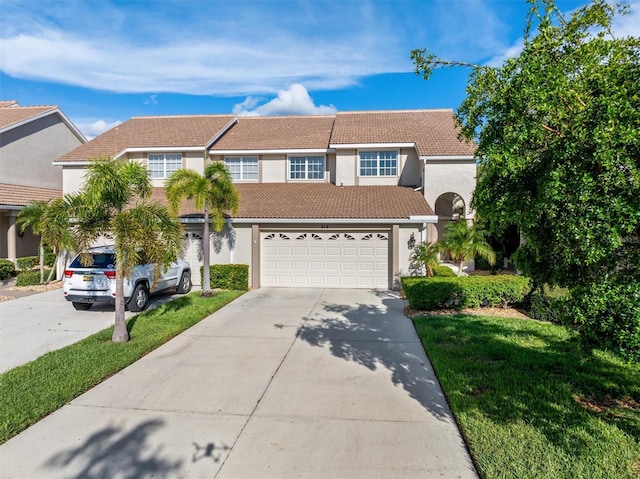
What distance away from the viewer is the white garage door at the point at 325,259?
14375mm

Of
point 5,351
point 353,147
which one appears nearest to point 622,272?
point 5,351

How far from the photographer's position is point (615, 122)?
9.53 ft

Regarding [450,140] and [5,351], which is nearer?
[5,351]

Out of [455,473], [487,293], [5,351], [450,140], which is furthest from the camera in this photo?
[450,140]

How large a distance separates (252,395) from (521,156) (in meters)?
4.57

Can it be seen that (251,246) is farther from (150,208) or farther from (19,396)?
(19,396)

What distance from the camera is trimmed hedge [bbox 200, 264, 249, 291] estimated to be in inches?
541

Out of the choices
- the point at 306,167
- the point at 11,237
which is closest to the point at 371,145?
the point at 306,167

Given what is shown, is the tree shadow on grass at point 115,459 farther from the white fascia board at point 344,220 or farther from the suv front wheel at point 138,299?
the white fascia board at point 344,220

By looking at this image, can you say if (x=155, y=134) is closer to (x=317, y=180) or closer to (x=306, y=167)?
(x=306, y=167)

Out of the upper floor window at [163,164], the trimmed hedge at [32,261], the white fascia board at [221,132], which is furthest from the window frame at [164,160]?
the trimmed hedge at [32,261]

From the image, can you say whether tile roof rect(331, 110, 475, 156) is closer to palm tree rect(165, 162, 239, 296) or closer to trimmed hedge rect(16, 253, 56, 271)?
palm tree rect(165, 162, 239, 296)

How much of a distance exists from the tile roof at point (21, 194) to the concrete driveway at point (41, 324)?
641cm

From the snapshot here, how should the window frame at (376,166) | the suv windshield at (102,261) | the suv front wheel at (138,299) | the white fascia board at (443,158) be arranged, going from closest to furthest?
1. the suv windshield at (102,261)
2. the suv front wheel at (138,299)
3. the white fascia board at (443,158)
4. the window frame at (376,166)
